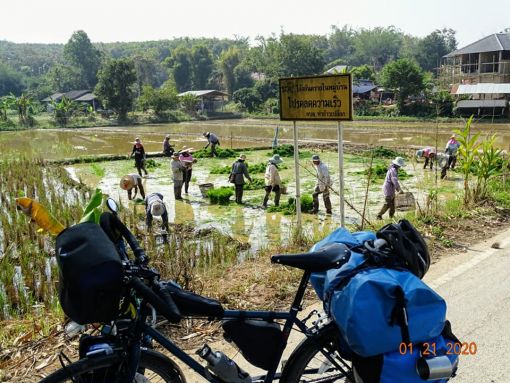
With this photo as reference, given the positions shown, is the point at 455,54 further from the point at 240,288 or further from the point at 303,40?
the point at 240,288

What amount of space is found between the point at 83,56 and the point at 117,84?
1638 inches

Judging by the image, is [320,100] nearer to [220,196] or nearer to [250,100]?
[220,196]

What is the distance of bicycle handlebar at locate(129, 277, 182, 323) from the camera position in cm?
190

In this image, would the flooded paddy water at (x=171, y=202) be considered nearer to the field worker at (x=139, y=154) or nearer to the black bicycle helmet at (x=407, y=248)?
the field worker at (x=139, y=154)

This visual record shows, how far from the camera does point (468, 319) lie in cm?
392


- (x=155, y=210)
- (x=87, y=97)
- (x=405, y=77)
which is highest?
(x=87, y=97)

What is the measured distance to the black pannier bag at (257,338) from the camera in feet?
7.70

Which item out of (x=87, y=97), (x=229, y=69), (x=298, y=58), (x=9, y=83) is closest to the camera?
(x=87, y=97)

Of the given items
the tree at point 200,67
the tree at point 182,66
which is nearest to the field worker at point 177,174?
the tree at point 200,67

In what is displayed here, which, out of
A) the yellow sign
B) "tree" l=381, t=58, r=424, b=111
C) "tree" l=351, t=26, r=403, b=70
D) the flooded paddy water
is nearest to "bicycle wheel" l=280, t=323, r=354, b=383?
the flooded paddy water

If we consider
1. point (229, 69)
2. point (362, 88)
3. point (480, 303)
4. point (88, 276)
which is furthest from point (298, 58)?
point (88, 276)

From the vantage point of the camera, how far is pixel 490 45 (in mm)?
40250

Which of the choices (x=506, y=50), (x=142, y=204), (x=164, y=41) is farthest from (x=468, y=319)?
(x=164, y=41)

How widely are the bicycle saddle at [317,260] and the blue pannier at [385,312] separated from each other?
0.13 metres
